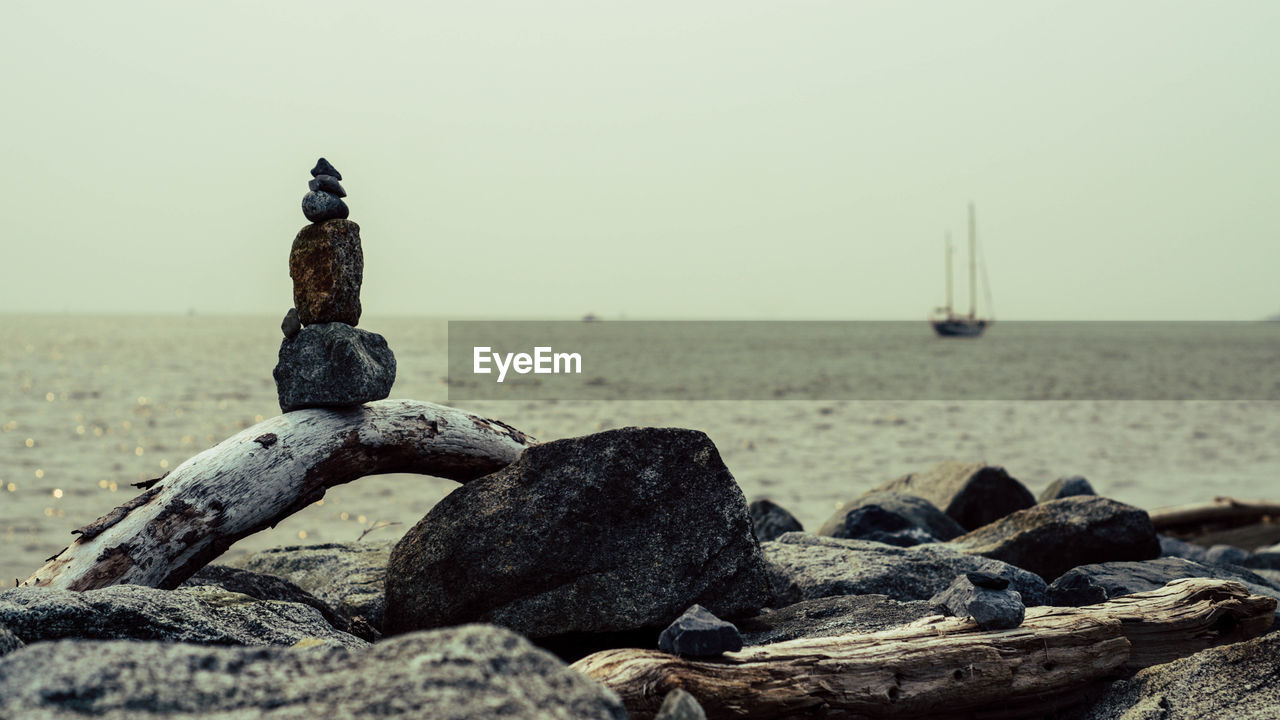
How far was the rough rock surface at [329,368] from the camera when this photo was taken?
470 centimetres

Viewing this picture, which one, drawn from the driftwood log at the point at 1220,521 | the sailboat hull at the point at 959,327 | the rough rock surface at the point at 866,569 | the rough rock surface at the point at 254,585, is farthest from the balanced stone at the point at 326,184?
the sailboat hull at the point at 959,327

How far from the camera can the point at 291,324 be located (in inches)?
188

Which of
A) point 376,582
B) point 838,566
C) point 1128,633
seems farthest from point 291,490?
point 1128,633

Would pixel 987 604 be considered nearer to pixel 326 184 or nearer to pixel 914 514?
pixel 326 184

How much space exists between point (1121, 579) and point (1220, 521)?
7.31 metres

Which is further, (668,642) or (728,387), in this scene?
(728,387)

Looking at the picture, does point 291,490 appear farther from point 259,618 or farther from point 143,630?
point 143,630

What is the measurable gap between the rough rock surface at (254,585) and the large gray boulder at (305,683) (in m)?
2.73

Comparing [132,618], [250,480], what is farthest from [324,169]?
[132,618]

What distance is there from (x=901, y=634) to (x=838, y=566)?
1543mm

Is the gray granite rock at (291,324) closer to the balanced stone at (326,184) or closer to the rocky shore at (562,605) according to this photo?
the balanced stone at (326,184)

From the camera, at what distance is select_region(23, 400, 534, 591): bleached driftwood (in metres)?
4.22

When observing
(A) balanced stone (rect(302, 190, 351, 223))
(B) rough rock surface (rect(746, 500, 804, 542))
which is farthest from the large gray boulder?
(B) rough rock surface (rect(746, 500, 804, 542))

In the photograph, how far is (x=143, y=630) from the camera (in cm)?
307
